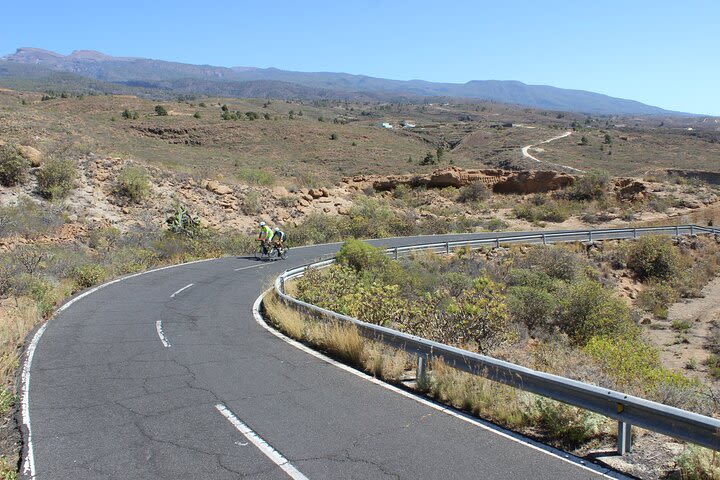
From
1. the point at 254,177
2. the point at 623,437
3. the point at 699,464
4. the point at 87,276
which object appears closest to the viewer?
the point at 699,464

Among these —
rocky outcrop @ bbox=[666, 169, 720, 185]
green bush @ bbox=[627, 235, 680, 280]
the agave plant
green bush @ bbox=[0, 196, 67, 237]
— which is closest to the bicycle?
the agave plant

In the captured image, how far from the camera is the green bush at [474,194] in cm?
4694

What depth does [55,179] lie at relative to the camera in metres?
27.7

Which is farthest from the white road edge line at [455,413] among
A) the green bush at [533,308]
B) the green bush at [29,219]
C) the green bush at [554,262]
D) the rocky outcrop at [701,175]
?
the rocky outcrop at [701,175]

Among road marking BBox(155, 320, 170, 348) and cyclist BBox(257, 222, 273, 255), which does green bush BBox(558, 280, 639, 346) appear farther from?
cyclist BBox(257, 222, 273, 255)

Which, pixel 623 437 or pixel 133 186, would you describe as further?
pixel 133 186

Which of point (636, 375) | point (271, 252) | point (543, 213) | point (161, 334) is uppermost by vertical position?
point (636, 375)

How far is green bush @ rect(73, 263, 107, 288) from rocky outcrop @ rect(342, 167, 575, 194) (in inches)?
1209

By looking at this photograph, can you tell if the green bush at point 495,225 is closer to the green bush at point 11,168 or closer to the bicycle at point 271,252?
the bicycle at point 271,252

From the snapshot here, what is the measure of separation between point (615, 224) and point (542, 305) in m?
25.3

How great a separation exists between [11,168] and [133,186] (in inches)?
215

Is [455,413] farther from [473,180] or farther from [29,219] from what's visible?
[473,180]

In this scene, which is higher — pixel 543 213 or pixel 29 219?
pixel 29 219

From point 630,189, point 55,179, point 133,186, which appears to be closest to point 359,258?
point 133,186
